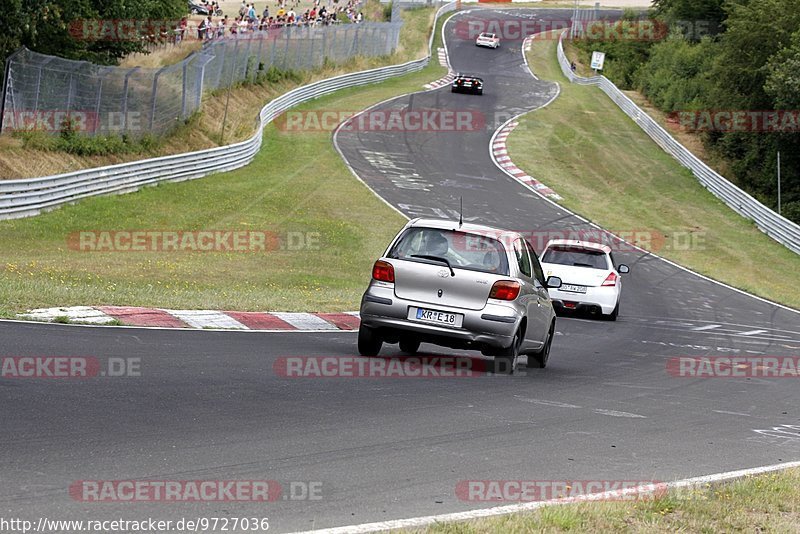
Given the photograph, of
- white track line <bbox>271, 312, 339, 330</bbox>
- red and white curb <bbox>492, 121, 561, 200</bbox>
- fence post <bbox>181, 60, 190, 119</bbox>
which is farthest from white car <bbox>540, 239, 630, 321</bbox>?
red and white curb <bbox>492, 121, 561, 200</bbox>

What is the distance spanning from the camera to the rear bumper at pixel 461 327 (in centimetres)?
1130

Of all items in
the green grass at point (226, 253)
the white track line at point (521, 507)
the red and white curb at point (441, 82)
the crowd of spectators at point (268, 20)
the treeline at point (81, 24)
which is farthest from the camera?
the red and white curb at point (441, 82)

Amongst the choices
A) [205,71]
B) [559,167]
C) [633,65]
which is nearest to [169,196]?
[205,71]

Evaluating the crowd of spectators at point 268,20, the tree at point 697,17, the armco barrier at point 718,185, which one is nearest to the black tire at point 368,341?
the armco barrier at point 718,185

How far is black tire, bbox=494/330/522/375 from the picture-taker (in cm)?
1148

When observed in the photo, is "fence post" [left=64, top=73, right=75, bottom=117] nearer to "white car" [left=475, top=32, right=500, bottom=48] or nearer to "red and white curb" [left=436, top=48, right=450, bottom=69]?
"red and white curb" [left=436, top=48, right=450, bottom=69]

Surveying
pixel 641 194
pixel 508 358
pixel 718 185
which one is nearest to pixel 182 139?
pixel 641 194

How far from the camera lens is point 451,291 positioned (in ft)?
37.3

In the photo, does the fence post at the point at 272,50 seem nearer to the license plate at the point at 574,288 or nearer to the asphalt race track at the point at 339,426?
the license plate at the point at 574,288

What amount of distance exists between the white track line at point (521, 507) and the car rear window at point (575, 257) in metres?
13.1

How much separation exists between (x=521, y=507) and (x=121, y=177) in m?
24.4

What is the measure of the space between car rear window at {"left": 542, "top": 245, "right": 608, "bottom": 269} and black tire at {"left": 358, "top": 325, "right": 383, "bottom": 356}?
9.49 meters

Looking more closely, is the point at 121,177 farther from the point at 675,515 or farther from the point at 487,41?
the point at 487,41

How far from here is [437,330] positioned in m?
11.3
